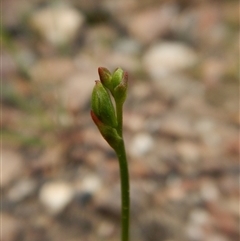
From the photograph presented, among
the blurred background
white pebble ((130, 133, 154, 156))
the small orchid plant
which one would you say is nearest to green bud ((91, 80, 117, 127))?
the small orchid plant

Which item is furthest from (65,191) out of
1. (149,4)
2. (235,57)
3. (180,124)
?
(149,4)

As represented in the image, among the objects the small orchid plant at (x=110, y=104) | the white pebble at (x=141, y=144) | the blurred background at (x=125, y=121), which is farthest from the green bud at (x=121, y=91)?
the white pebble at (x=141, y=144)

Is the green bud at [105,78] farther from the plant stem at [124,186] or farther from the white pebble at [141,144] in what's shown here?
the white pebble at [141,144]

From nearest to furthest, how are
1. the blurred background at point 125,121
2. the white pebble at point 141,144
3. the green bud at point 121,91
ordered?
the green bud at point 121,91
the blurred background at point 125,121
the white pebble at point 141,144

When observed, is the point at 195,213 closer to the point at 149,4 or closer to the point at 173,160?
the point at 173,160

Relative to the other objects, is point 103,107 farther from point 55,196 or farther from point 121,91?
point 55,196
